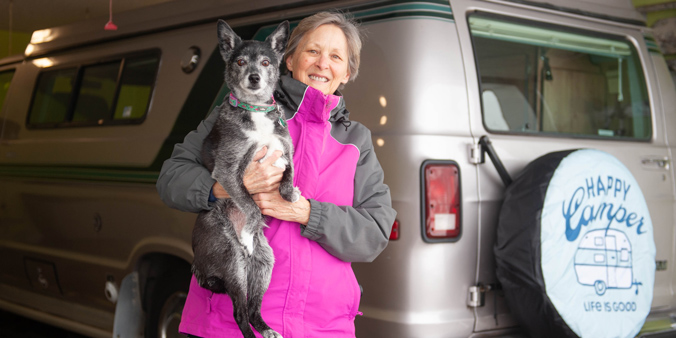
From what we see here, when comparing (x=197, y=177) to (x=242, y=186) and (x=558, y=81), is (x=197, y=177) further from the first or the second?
(x=558, y=81)

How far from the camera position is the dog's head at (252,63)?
81.9 inches

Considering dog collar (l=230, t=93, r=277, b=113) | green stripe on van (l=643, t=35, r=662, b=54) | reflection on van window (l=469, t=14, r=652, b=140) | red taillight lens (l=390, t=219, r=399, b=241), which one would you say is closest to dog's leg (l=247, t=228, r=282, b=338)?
dog collar (l=230, t=93, r=277, b=113)

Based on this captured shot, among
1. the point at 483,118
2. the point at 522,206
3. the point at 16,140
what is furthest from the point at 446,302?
the point at 16,140

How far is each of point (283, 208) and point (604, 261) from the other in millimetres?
1812

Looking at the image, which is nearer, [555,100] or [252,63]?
[252,63]

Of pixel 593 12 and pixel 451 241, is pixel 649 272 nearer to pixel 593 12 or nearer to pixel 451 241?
pixel 451 241

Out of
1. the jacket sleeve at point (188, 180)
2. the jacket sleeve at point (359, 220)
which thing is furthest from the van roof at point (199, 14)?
the jacket sleeve at point (188, 180)

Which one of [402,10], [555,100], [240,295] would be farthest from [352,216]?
[555,100]

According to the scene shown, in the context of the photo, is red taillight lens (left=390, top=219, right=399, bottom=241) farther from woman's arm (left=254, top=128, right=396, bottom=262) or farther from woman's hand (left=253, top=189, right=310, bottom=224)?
woman's hand (left=253, top=189, right=310, bottom=224)

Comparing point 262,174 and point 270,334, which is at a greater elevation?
point 262,174

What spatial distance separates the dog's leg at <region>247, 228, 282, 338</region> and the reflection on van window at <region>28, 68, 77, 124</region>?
351 cm

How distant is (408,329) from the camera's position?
117 inches

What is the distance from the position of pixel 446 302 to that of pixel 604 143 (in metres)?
1.43

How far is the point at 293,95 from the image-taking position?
2252 mm
